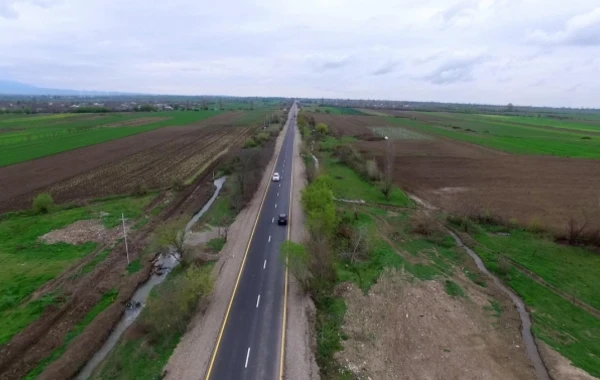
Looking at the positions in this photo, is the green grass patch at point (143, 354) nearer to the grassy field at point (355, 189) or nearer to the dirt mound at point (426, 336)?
the dirt mound at point (426, 336)

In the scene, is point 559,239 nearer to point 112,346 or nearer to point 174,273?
point 174,273

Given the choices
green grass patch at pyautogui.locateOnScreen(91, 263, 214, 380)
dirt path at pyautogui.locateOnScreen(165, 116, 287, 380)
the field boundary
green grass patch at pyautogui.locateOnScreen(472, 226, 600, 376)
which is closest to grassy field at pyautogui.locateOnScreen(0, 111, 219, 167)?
dirt path at pyautogui.locateOnScreen(165, 116, 287, 380)

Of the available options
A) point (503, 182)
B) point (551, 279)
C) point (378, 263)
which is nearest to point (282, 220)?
point (378, 263)

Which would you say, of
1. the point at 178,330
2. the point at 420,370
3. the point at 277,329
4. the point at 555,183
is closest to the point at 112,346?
the point at 178,330

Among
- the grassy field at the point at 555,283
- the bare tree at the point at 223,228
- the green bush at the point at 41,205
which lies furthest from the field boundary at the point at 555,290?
the green bush at the point at 41,205

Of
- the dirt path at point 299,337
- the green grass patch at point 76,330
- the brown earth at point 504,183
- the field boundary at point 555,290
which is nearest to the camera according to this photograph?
the dirt path at point 299,337
